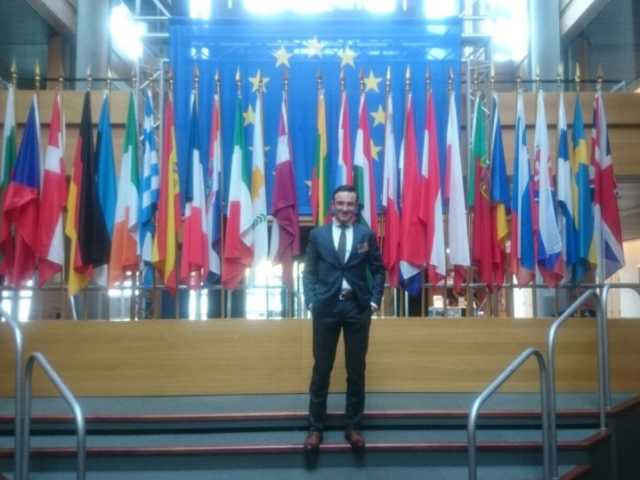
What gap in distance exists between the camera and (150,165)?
22.7 ft

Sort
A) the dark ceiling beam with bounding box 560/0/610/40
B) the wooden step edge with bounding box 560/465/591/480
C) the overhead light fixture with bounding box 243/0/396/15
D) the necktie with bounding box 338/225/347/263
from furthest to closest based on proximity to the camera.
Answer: the dark ceiling beam with bounding box 560/0/610/40 → the overhead light fixture with bounding box 243/0/396/15 → the necktie with bounding box 338/225/347/263 → the wooden step edge with bounding box 560/465/591/480

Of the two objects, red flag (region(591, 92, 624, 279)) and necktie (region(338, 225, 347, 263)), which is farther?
red flag (region(591, 92, 624, 279))

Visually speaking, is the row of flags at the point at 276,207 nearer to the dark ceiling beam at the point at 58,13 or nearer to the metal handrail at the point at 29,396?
the metal handrail at the point at 29,396

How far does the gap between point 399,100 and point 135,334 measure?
3.70m

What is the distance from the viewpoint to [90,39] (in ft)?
42.2

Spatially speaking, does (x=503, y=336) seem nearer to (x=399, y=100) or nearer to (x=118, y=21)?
(x=399, y=100)

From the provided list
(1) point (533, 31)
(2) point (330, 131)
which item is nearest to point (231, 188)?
(2) point (330, 131)

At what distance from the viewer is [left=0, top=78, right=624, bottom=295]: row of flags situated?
6715 mm

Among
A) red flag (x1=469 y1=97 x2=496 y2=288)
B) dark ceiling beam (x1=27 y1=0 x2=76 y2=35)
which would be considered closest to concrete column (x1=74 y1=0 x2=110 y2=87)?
dark ceiling beam (x1=27 y1=0 x2=76 y2=35)

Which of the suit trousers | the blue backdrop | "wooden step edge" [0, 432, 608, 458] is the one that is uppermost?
Result: the blue backdrop

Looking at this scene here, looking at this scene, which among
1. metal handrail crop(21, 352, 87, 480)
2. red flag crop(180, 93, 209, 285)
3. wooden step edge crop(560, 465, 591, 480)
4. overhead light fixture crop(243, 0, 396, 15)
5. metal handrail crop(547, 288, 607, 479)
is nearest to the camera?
metal handrail crop(21, 352, 87, 480)

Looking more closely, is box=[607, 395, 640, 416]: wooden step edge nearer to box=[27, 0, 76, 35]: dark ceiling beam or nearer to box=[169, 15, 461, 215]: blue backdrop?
box=[169, 15, 461, 215]: blue backdrop

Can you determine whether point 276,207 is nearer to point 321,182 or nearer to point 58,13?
point 321,182

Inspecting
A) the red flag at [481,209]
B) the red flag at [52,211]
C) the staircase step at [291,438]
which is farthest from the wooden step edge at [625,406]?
the red flag at [52,211]
